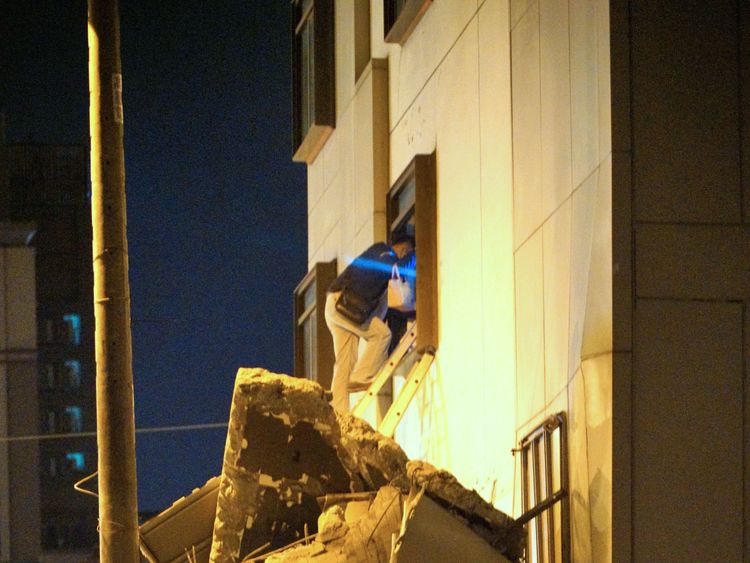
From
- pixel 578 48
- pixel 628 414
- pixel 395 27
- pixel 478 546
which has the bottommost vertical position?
pixel 478 546

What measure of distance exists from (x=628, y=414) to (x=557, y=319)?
5.07 feet

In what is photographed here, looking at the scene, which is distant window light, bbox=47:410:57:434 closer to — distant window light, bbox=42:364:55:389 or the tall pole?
distant window light, bbox=42:364:55:389

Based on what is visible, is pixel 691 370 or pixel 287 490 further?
pixel 287 490

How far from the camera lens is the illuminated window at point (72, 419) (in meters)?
78.9

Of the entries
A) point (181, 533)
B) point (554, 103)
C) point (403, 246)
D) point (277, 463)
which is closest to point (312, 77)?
point (403, 246)

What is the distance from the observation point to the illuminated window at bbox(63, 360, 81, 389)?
3108 inches

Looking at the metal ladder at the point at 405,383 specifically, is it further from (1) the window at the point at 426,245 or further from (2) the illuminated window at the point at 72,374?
Result: (2) the illuminated window at the point at 72,374

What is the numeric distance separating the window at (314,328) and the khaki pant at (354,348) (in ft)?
8.82

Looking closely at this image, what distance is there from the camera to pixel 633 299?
381 inches

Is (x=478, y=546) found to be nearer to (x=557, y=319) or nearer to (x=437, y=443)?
(x=557, y=319)

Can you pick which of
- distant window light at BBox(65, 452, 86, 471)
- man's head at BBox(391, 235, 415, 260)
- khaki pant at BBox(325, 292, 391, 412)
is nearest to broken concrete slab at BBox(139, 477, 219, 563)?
man's head at BBox(391, 235, 415, 260)

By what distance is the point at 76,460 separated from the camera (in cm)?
7500

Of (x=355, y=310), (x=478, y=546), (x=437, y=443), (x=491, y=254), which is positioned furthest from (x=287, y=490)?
(x=355, y=310)

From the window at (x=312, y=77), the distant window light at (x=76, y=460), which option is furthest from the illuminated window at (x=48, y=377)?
the window at (x=312, y=77)
